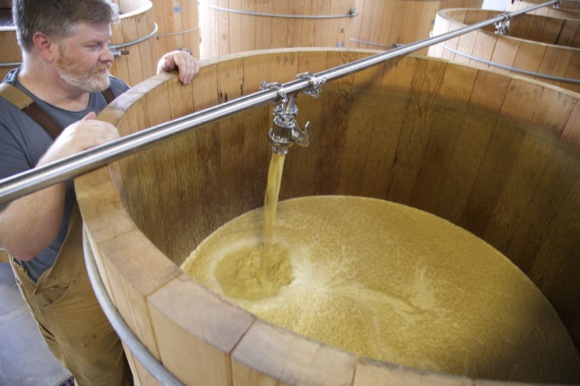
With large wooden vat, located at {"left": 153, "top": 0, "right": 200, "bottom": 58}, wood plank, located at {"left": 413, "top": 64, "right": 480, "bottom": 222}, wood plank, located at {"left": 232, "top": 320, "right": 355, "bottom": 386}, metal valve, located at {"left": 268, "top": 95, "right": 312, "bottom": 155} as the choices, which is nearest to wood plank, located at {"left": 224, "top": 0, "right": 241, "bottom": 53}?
large wooden vat, located at {"left": 153, "top": 0, "right": 200, "bottom": 58}

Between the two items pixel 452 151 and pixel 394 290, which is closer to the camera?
pixel 394 290

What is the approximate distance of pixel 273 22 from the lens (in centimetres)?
300

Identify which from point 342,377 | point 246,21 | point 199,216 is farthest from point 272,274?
point 246,21

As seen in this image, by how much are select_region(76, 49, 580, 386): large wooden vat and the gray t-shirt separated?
0.63 ft

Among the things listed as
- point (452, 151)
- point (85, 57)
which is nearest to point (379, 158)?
point (452, 151)

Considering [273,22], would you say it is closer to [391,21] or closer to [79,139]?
[391,21]

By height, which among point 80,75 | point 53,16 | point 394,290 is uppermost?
point 53,16

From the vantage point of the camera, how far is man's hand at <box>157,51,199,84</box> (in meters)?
1.45

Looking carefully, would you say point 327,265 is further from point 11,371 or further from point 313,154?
point 11,371

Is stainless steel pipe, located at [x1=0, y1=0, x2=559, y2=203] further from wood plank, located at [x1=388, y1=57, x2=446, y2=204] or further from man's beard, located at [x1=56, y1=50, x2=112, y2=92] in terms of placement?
wood plank, located at [x1=388, y1=57, x2=446, y2=204]

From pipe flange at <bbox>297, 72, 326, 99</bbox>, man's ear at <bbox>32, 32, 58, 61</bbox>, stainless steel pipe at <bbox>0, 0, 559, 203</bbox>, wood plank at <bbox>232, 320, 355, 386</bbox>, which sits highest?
man's ear at <bbox>32, 32, 58, 61</bbox>

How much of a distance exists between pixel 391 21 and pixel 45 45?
140 inches

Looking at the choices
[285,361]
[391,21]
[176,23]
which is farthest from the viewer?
[391,21]

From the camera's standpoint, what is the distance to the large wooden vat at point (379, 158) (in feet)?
4.50
